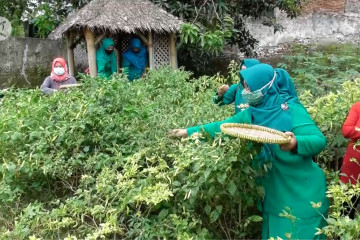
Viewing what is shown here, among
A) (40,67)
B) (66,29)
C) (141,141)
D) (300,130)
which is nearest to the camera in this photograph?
(300,130)

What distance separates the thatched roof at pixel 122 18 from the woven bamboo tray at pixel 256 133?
5164mm

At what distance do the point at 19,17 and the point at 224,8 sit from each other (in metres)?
5.68

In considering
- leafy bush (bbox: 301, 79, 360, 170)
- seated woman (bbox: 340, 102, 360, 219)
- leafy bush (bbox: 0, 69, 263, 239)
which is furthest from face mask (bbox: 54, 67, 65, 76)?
seated woman (bbox: 340, 102, 360, 219)

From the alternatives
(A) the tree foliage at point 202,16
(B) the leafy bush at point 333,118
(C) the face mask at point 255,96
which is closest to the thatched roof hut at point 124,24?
(A) the tree foliage at point 202,16

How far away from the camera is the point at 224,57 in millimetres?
11133

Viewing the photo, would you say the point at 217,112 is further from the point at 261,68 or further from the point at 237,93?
the point at 261,68

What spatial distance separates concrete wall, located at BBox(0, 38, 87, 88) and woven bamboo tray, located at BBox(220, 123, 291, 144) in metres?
8.25

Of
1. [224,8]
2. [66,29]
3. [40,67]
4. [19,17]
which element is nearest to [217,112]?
[66,29]

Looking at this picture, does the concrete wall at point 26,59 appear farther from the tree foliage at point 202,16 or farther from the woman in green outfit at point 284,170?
the woman in green outfit at point 284,170

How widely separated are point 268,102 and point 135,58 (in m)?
5.60

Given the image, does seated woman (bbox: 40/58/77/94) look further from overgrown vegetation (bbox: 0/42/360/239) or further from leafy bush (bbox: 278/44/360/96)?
leafy bush (bbox: 278/44/360/96)

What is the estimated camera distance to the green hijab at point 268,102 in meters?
2.29

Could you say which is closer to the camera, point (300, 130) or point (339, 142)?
point (300, 130)

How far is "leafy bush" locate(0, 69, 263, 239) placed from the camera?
2320 mm
